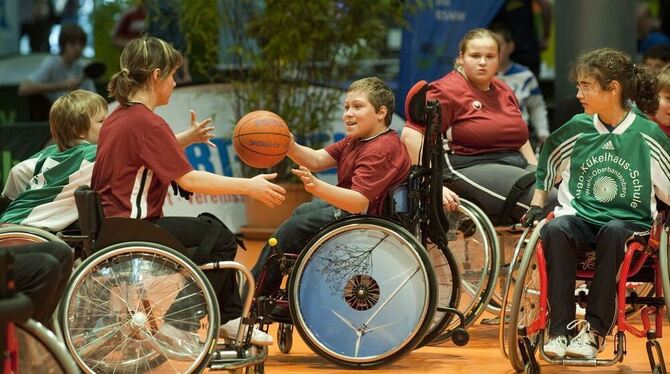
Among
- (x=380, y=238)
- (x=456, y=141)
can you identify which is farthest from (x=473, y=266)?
(x=380, y=238)

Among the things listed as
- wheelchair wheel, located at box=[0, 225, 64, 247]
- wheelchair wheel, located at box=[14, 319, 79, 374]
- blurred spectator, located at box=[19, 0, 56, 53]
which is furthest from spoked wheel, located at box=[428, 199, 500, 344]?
blurred spectator, located at box=[19, 0, 56, 53]

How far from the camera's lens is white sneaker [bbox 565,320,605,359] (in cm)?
448

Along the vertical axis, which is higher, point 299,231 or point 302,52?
point 302,52

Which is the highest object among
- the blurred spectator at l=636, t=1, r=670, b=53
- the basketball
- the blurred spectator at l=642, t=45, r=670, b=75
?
the basketball

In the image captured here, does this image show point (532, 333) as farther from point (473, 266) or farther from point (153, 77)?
point (153, 77)

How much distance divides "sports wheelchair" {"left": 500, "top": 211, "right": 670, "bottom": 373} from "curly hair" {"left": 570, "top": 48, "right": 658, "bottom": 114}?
48 cm

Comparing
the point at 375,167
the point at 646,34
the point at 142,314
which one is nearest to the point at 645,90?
the point at 375,167

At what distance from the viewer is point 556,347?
4504 mm

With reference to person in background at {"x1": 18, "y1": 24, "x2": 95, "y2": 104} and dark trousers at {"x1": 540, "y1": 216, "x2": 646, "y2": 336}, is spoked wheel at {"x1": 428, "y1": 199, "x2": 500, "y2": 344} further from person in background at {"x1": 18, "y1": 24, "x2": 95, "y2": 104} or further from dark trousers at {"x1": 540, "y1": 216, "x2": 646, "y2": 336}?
person in background at {"x1": 18, "y1": 24, "x2": 95, "y2": 104}

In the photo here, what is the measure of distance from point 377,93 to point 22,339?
81.1 inches

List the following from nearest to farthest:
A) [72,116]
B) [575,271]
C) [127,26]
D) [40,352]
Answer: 1. [40,352]
2. [575,271]
3. [72,116]
4. [127,26]

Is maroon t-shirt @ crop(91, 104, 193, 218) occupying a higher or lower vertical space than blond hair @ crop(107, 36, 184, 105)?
lower

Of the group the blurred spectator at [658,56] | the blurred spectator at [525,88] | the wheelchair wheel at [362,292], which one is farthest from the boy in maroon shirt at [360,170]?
the blurred spectator at [658,56]

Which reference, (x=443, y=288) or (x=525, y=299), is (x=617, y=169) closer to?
(x=525, y=299)
